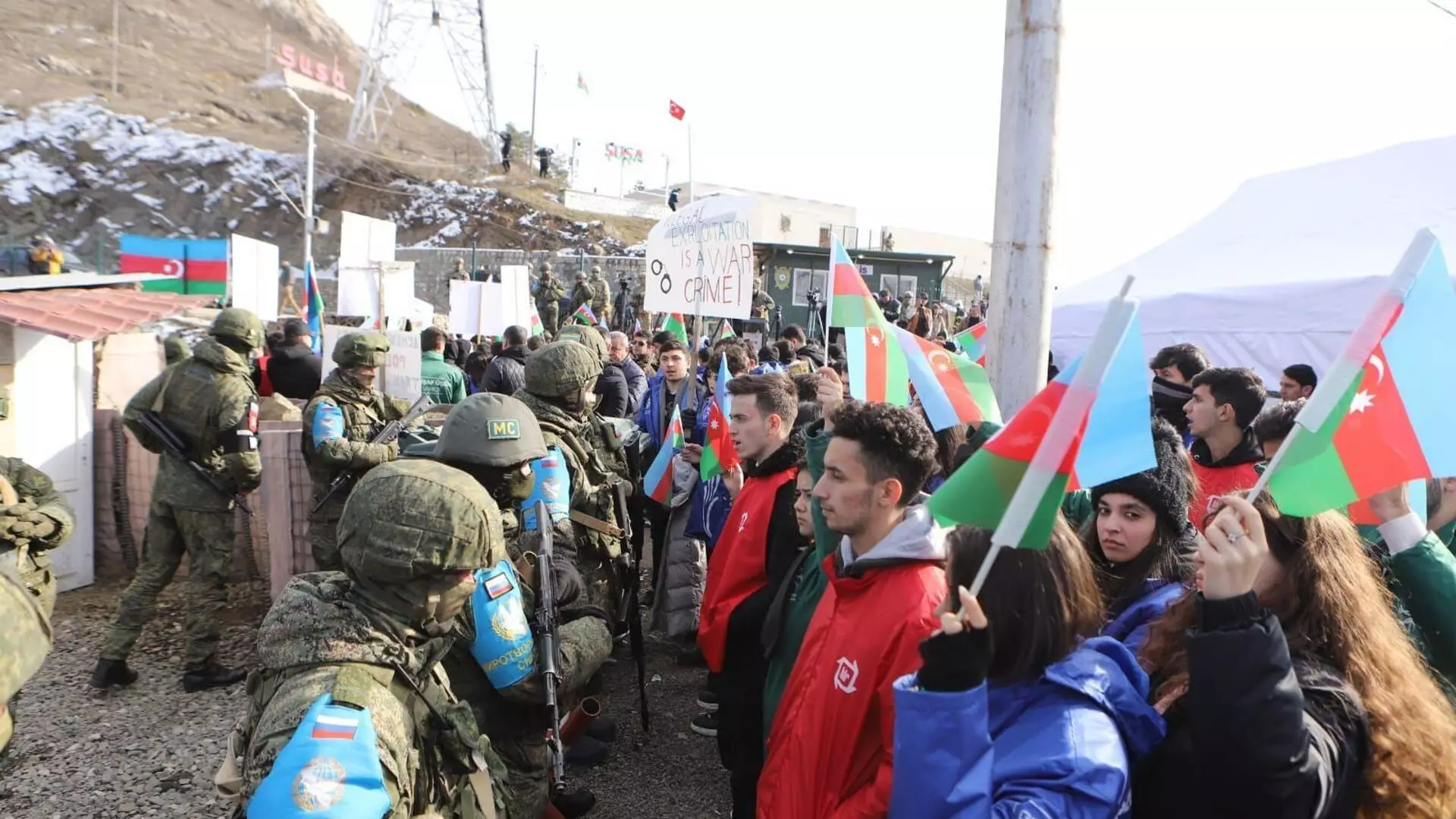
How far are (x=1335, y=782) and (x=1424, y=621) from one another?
2.52ft

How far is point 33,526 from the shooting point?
3.78m

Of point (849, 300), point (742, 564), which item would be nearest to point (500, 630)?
point (742, 564)

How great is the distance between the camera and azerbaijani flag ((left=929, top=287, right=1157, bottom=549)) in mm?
1406

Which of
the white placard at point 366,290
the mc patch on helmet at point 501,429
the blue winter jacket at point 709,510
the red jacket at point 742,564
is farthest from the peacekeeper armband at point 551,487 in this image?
the white placard at point 366,290

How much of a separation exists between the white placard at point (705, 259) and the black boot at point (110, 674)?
15.1 ft

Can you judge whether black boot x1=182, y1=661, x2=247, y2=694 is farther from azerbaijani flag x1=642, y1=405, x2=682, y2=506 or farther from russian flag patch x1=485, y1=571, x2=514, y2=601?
russian flag patch x1=485, y1=571, x2=514, y2=601

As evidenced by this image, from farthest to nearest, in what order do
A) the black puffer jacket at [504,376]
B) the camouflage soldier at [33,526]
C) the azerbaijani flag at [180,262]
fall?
1. the azerbaijani flag at [180,262]
2. the black puffer jacket at [504,376]
3. the camouflage soldier at [33,526]

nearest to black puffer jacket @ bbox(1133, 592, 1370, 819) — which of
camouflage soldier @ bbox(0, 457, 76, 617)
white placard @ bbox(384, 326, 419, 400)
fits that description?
camouflage soldier @ bbox(0, 457, 76, 617)

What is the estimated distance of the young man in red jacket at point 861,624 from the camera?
83.2 inches

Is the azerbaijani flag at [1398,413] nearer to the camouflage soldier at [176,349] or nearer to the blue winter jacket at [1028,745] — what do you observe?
the blue winter jacket at [1028,745]

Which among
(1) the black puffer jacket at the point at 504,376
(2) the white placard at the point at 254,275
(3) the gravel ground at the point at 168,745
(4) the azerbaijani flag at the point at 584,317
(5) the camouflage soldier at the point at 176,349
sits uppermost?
(2) the white placard at the point at 254,275

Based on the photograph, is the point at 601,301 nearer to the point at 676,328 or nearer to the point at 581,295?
the point at 581,295

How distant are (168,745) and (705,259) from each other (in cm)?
497

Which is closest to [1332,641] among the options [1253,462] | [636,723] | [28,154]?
[1253,462]
